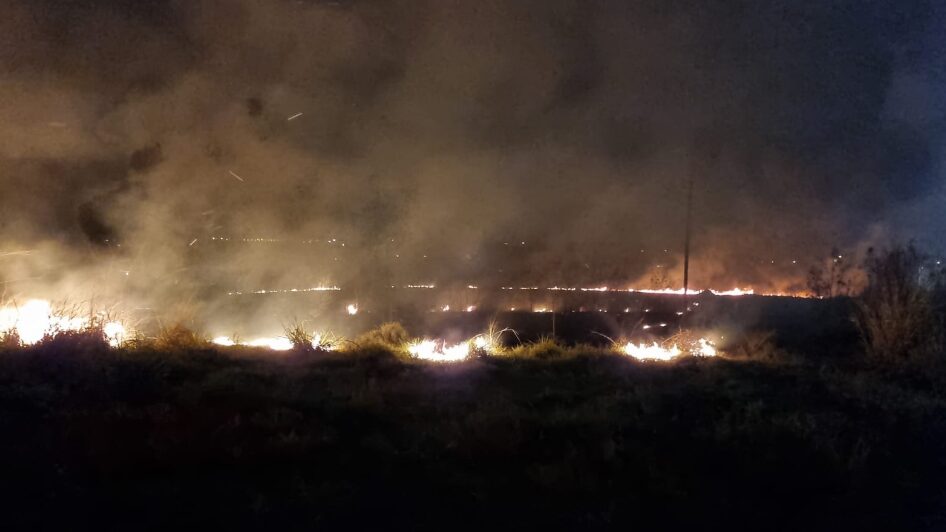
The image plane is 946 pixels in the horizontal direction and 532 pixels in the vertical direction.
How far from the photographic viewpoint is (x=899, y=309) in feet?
40.4

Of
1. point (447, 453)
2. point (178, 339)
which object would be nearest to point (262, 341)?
point (178, 339)

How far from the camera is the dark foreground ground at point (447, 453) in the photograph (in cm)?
553

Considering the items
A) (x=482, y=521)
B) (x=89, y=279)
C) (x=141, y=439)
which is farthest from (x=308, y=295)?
(x=482, y=521)

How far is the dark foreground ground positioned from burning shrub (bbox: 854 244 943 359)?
93.6 inches

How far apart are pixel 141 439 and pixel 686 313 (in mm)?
15790

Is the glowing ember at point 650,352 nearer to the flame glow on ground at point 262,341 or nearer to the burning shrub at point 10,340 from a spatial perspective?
the flame glow on ground at point 262,341

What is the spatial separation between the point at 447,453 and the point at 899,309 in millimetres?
8872

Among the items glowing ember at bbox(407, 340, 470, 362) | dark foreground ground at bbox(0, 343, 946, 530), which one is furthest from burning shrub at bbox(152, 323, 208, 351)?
glowing ember at bbox(407, 340, 470, 362)

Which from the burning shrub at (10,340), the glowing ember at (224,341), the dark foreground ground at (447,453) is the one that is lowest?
the dark foreground ground at (447,453)

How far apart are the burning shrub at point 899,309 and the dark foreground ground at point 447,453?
7.80 feet

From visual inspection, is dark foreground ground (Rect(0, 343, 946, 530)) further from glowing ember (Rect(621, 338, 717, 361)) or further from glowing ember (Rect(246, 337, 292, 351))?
glowing ember (Rect(246, 337, 292, 351))

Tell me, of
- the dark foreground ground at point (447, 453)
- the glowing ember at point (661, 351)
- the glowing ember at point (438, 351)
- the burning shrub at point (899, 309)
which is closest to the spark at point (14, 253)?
the dark foreground ground at point (447, 453)

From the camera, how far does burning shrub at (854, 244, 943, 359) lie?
12.1 metres

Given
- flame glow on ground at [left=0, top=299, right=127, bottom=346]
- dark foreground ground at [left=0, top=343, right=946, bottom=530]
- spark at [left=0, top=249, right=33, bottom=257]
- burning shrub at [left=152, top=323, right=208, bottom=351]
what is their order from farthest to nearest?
spark at [left=0, top=249, right=33, bottom=257], burning shrub at [left=152, top=323, right=208, bottom=351], flame glow on ground at [left=0, top=299, right=127, bottom=346], dark foreground ground at [left=0, top=343, right=946, bottom=530]
